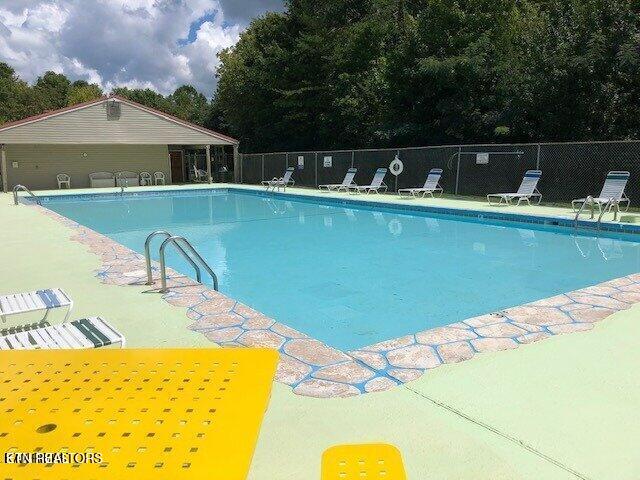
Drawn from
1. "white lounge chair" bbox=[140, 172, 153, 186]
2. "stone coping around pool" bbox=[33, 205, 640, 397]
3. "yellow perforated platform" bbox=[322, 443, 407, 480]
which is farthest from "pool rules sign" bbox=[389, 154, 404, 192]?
"yellow perforated platform" bbox=[322, 443, 407, 480]

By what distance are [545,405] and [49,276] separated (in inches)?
208

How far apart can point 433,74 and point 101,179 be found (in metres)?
15.1

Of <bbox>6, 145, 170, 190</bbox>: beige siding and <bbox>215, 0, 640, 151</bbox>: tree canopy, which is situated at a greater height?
<bbox>215, 0, 640, 151</bbox>: tree canopy

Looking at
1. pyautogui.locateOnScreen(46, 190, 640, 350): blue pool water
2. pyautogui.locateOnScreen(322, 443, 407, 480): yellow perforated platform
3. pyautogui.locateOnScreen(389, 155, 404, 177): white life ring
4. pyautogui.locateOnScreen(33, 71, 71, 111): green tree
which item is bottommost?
pyautogui.locateOnScreen(46, 190, 640, 350): blue pool water

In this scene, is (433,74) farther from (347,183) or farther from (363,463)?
(363,463)

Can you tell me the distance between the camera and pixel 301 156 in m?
21.2

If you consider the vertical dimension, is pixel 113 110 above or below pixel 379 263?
above

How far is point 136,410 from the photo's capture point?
122 cm

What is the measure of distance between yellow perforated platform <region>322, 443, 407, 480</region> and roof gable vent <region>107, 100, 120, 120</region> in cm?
2338

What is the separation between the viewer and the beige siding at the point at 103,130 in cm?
2036

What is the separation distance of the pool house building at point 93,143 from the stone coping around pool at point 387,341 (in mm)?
18728

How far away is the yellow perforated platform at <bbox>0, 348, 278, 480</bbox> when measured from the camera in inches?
39.5

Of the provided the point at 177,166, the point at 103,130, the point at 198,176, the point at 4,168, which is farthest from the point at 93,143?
the point at 198,176

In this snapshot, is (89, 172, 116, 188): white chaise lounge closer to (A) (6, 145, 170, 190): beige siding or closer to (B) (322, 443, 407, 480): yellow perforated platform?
(A) (6, 145, 170, 190): beige siding
